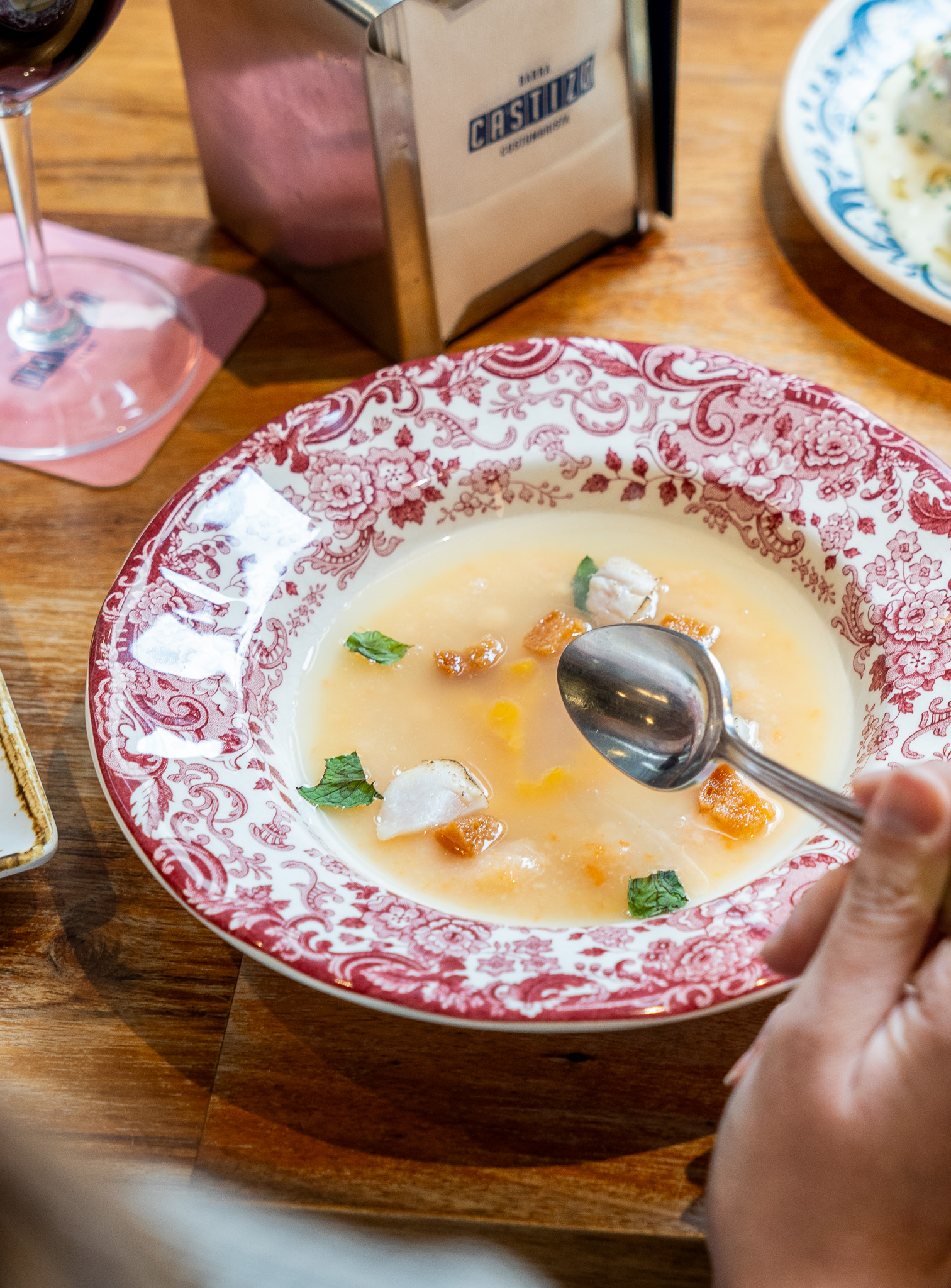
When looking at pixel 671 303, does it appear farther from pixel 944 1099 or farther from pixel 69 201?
pixel 944 1099

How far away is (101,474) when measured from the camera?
139cm

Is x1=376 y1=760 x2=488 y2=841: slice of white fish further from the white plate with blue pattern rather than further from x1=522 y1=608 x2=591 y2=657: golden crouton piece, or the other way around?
the white plate with blue pattern

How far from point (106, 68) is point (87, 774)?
4.46 ft

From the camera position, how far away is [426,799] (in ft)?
3.28

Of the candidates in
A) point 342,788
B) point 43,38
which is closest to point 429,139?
point 43,38

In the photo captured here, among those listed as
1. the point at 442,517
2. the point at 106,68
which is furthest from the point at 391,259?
the point at 106,68

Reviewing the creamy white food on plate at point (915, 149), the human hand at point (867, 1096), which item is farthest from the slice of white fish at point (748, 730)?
the creamy white food on plate at point (915, 149)

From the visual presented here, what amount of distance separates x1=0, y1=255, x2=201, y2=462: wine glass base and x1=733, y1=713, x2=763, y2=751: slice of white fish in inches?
30.9

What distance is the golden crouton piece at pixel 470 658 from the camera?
113 cm

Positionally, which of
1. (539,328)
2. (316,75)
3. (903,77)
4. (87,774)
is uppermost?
(316,75)

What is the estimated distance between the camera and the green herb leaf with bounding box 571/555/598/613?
1.18 meters

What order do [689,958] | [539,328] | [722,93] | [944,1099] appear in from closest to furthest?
[944,1099]
[689,958]
[539,328]
[722,93]

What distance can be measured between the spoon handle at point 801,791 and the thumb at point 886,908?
0.27 ft

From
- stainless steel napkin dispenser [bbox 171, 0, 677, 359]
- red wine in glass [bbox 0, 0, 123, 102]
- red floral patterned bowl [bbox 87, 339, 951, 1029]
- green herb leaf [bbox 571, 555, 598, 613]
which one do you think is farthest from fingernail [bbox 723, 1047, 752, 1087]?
Answer: red wine in glass [bbox 0, 0, 123, 102]
